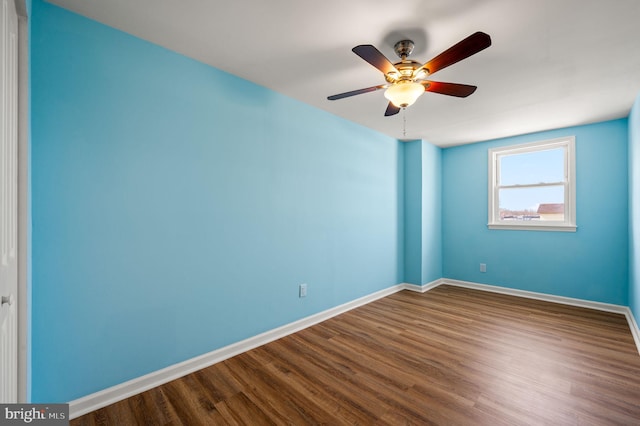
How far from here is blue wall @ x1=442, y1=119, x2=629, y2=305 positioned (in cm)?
343

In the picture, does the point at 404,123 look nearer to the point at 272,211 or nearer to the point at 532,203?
the point at 272,211

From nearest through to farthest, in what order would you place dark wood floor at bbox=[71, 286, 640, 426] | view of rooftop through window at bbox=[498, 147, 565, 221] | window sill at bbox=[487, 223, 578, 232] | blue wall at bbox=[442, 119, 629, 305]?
1. dark wood floor at bbox=[71, 286, 640, 426]
2. blue wall at bbox=[442, 119, 629, 305]
3. window sill at bbox=[487, 223, 578, 232]
4. view of rooftop through window at bbox=[498, 147, 565, 221]

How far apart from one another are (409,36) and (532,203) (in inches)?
138

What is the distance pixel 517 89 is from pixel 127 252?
350 centimetres

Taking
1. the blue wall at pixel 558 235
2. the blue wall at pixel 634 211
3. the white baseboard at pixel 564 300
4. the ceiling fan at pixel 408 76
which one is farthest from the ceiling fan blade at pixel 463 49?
the blue wall at pixel 558 235

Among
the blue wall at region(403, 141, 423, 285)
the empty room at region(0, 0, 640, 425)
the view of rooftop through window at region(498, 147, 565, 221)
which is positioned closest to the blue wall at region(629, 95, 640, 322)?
the empty room at region(0, 0, 640, 425)

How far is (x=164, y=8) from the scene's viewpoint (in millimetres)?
1643

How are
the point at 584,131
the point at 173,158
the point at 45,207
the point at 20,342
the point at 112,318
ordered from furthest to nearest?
the point at 584,131 < the point at 173,158 < the point at 112,318 < the point at 45,207 < the point at 20,342

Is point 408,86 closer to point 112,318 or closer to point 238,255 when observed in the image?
point 238,255

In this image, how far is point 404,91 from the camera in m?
1.91

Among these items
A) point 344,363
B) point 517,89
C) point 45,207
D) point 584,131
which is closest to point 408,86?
point 517,89

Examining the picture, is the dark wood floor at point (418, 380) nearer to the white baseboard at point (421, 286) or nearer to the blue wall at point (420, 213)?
the white baseboard at point (421, 286)

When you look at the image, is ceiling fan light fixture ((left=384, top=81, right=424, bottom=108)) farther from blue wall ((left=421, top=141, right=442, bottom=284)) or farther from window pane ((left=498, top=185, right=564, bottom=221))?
window pane ((left=498, top=185, right=564, bottom=221))

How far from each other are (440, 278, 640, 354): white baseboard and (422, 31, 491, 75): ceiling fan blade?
306 cm
